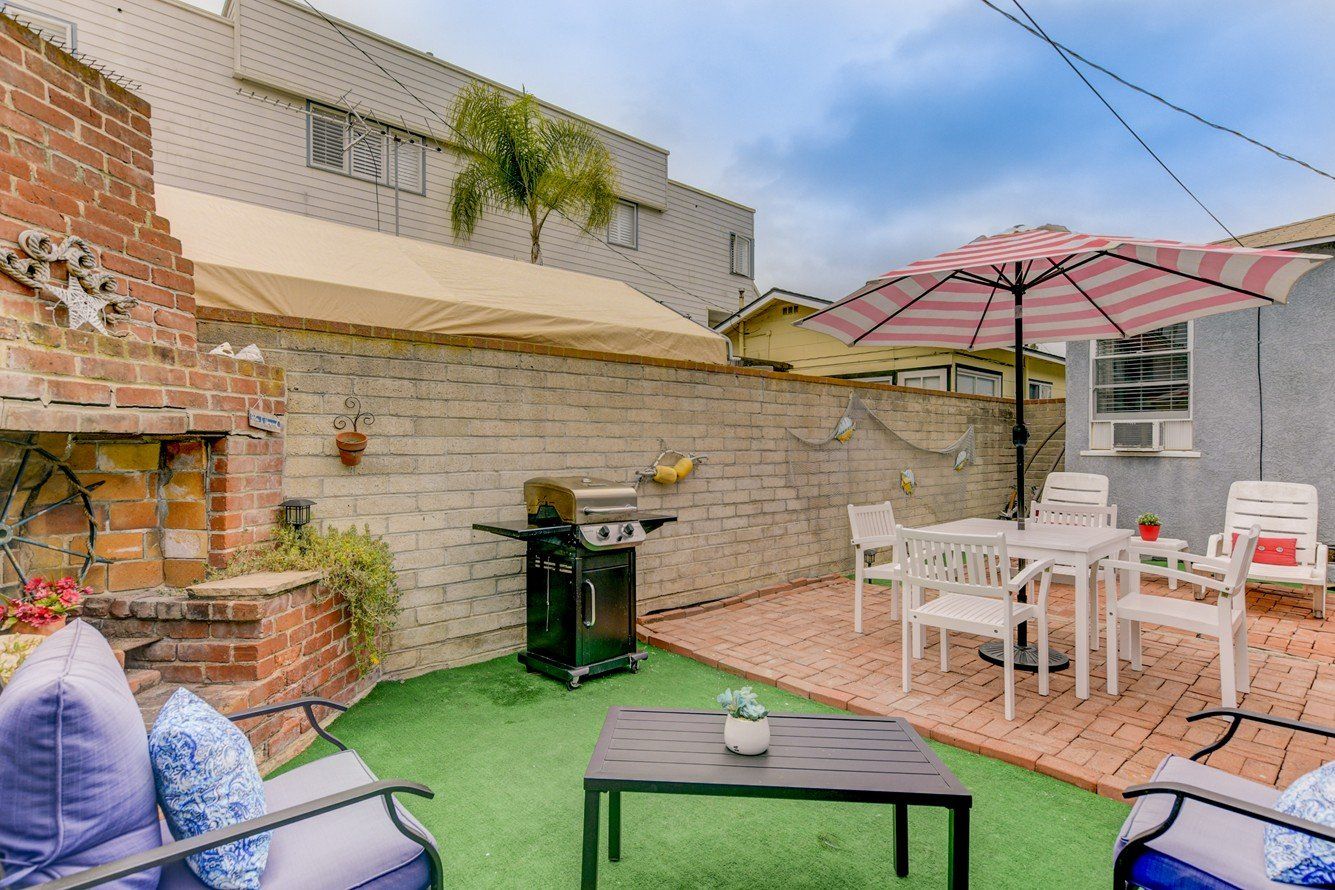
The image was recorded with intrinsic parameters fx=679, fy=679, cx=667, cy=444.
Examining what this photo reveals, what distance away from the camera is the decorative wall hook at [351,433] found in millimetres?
3645

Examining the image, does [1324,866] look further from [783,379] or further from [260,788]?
[783,379]

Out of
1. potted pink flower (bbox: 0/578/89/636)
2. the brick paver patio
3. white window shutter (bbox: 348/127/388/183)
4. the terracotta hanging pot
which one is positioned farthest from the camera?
white window shutter (bbox: 348/127/388/183)

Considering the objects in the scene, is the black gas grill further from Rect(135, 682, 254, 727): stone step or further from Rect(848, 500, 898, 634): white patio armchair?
Rect(848, 500, 898, 634): white patio armchair

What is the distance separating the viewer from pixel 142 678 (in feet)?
9.04

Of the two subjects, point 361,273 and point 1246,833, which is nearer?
point 1246,833

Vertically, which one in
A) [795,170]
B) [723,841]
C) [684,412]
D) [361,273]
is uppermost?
[795,170]

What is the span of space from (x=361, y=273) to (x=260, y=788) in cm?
390

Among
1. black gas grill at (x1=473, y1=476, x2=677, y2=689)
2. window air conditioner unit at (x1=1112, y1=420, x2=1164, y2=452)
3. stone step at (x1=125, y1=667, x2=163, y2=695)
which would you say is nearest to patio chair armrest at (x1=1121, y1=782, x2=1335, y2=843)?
black gas grill at (x1=473, y1=476, x2=677, y2=689)

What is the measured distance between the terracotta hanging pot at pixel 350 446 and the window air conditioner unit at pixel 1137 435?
25.3ft

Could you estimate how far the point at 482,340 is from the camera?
4242mm

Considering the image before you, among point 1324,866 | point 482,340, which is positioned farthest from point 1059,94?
point 1324,866

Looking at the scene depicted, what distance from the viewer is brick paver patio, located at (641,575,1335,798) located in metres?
2.98

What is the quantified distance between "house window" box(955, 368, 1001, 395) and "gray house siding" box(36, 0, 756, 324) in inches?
261

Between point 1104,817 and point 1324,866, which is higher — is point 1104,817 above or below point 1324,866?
below
